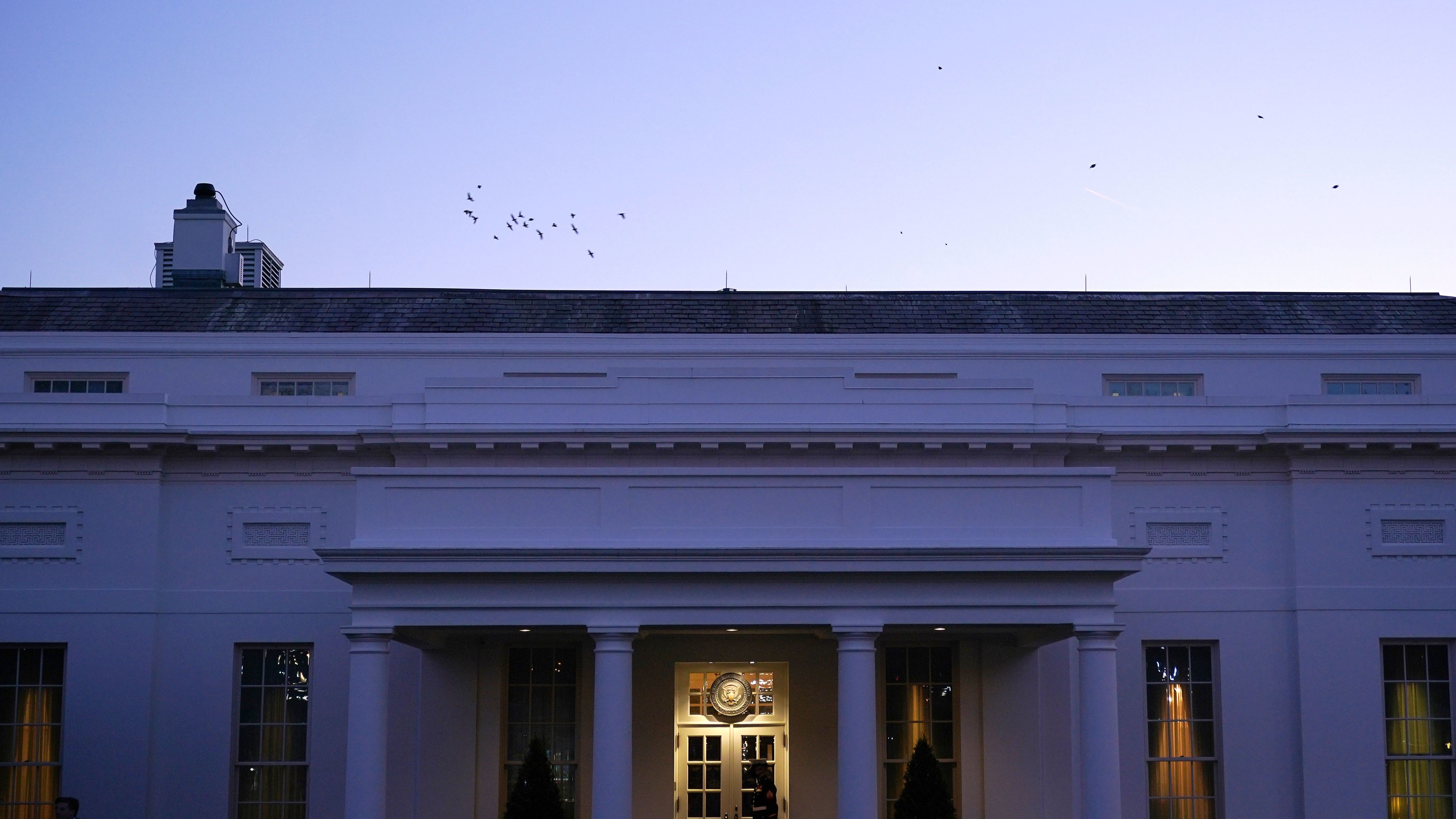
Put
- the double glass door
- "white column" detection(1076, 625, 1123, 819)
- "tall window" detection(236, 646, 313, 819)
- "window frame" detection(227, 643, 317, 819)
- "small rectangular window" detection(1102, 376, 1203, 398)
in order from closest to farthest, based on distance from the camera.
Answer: "white column" detection(1076, 625, 1123, 819), "window frame" detection(227, 643, 317, 819), "tall window" detection(236, 646, 313, 819), the double glass door, "small rectangular window" detection(1102, 376, 1203, 398)

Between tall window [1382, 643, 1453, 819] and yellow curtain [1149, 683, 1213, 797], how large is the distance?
2.74 metres

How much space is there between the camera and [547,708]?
76.3 ft

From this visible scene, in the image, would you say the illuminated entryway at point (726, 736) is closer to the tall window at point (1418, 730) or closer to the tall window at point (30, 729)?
the tall window at point (1418, 730)

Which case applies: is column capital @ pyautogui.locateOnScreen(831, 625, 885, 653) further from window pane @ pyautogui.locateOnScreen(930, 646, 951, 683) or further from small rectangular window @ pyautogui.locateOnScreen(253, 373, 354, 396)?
small rectangular window @ pyautogui.locateOnScreen(253, 373, 354, 396)

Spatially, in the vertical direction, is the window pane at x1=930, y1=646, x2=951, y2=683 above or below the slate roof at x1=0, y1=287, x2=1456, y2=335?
below

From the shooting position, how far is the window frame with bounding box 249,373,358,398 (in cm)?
2489

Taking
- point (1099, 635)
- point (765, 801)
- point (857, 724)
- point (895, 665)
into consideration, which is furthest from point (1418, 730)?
point (765, 801)

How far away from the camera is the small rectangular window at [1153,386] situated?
82.5 feet

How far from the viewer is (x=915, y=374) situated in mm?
25125

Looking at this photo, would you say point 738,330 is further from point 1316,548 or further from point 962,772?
point 1316,548

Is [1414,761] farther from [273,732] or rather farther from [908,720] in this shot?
[273,732]

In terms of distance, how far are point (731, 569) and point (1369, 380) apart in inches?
489

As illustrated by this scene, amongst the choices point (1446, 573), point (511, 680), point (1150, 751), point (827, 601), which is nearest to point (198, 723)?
point (511, 680)

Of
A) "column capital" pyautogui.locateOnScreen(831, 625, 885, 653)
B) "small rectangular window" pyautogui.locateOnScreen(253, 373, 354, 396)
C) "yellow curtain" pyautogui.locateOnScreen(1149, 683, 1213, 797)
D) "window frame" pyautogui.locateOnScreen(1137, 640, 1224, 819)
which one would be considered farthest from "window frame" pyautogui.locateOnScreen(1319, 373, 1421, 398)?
"small rectangular window" pyautogui.locateOnScreen(253, 373, 354, 396)
